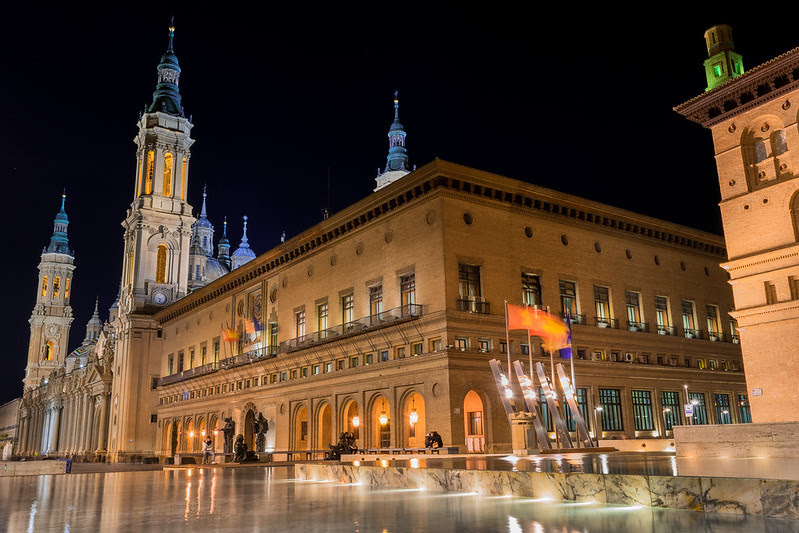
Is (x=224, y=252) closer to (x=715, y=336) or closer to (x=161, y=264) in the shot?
(x=161, y=264)

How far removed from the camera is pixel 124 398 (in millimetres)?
68812

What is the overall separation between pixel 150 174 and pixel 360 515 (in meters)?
70.1

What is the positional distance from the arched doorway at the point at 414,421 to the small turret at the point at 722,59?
19513 mm

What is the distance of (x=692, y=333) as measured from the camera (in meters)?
43.7

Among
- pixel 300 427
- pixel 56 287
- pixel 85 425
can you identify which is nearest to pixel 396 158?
pixel 300 427

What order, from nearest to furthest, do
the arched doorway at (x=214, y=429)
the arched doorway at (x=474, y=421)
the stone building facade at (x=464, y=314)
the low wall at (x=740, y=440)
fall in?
the low wall at (x=740, y=440) < the arched doorway at (x=474, y=421) < the stone building facade at (x=464, y=314) < the arched doorway at (x=214, y=429)

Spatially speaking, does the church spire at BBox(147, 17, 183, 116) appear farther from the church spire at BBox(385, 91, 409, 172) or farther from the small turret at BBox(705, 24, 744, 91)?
the small turret at BBox(705, 24, 744, 91)

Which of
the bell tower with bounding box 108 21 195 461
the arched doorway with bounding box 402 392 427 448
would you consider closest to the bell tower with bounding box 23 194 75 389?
the bell tower with bounding box 108 21 195 461

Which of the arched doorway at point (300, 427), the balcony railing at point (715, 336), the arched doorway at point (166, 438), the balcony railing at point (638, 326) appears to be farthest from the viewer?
the arched doorway at point (166, 438)

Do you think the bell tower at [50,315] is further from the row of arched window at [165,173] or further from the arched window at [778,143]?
the arched window at [778,143]

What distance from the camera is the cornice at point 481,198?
112 feet

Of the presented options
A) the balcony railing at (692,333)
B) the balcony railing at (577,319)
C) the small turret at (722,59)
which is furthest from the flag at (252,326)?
the small turret at (722,59)

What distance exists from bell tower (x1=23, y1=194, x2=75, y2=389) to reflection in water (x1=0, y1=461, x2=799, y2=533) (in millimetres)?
122344

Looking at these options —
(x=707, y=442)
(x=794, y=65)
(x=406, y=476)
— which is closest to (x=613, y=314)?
(x=794, y=65)
